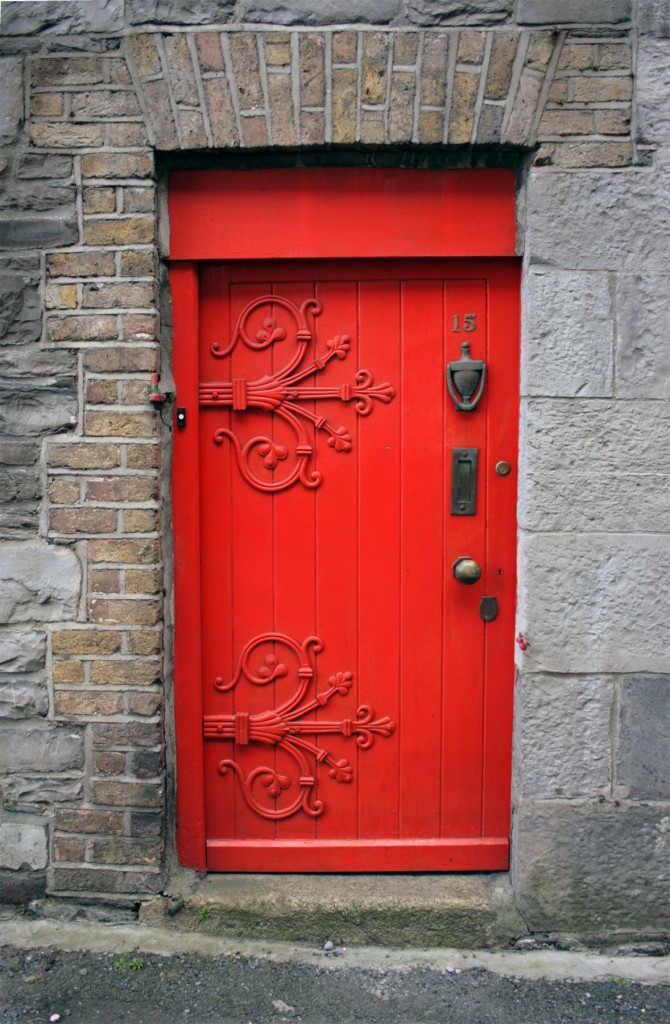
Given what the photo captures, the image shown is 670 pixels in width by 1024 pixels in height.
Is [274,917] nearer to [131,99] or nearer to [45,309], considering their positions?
[45,309]

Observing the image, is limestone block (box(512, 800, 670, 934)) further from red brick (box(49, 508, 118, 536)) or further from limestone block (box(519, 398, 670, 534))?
red brick (box(49, 508, 118, 536))

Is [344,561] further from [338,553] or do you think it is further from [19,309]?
[19,309]

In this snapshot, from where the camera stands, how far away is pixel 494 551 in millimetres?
2900

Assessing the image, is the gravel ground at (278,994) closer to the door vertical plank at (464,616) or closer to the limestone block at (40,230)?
the door vertical plank at (464,616)

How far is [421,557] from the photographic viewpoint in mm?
2904

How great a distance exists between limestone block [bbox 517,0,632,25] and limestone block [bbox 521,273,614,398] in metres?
0.79

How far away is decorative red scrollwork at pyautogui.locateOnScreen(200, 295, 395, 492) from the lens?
2.85 metres

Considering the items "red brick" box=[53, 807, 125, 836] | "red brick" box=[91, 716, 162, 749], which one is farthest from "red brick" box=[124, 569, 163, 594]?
"red brick" box=[53, 807, 125, 836]

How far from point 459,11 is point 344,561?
72.5 inches

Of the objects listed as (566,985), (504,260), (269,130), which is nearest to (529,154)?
(504,260)

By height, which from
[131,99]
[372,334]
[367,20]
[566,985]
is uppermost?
[367,20]

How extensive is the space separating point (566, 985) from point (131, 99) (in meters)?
3.17

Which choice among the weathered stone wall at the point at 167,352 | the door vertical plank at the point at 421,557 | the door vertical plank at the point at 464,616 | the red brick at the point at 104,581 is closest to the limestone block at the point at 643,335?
the weathered stone wall at the point at 167,352

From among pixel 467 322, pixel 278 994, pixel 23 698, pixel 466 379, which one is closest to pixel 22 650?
pixel 23 698
